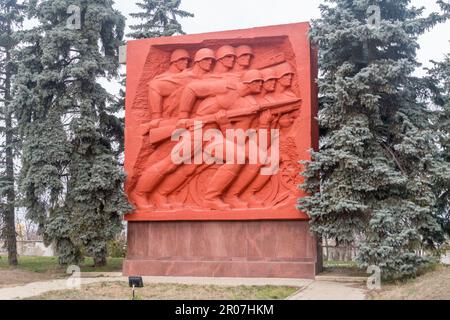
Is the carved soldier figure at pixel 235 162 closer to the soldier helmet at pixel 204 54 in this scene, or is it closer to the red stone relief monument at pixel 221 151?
the red stone relief monument at pixel 221 151

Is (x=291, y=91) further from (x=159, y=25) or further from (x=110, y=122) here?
(x=159, y=25)

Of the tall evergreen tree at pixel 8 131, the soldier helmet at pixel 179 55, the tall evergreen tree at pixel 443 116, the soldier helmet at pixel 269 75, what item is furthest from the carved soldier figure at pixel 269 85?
the tall evergreen tree at pixel 8 131

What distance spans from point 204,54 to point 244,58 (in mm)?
800

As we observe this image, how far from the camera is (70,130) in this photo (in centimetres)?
1165

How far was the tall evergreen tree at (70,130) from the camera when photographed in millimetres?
10875

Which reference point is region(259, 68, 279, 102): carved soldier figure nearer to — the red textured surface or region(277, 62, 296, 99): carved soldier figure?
region(277, 62, 296, 99): carved soldier figure

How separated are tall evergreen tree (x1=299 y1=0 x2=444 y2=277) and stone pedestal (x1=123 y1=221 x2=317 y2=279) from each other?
2.22 ft

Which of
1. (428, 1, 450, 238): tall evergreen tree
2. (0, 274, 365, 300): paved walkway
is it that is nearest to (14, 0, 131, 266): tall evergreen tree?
(0, 274, 365, 300): paved walkway

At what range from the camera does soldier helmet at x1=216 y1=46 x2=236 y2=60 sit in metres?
10.7

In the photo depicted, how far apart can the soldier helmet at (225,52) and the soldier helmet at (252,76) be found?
53 cm

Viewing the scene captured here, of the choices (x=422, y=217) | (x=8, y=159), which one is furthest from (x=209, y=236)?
(x=8, y=159)

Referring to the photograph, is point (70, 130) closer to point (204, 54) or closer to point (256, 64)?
point (204, 54)

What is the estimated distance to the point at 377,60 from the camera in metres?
9.62

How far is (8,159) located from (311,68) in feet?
25.2
